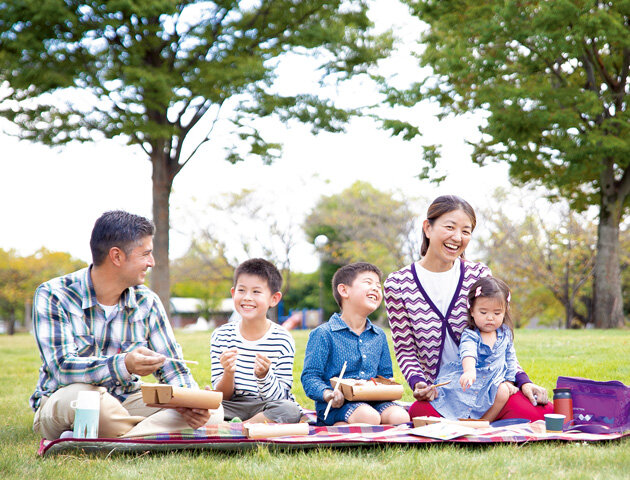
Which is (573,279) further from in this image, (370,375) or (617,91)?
(370,375)

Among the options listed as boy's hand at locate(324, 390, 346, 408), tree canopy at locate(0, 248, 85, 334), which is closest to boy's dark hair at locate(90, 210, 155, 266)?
boy's hand at locate(324, 390, 346, 408)

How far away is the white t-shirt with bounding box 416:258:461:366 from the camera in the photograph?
4.19 m

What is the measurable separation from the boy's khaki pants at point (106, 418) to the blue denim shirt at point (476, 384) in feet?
4.98

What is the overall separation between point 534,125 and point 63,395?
40.1 feet

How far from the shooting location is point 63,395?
3355 millimetres

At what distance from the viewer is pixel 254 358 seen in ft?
13.6

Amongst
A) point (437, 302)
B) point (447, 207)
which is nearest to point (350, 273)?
point (437, 302)

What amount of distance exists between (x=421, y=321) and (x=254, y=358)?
105 cm

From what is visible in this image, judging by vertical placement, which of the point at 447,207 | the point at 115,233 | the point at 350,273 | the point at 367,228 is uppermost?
the point at 367,228

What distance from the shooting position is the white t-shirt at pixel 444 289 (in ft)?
13.7

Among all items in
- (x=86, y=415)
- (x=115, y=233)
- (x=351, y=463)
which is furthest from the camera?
(x=115, y=233)

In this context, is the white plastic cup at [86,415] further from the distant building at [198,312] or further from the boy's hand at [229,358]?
the distant building at [198,312]

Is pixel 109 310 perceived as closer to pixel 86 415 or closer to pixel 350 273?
pixel 86 415

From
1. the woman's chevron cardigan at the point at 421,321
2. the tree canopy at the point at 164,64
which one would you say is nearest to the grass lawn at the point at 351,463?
the woman's chevron cardigan at the point at 421,321
